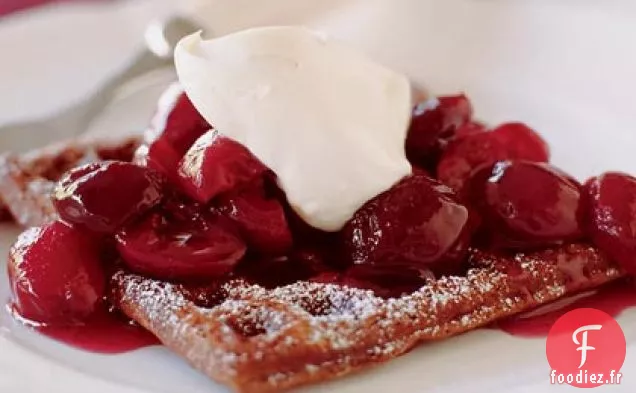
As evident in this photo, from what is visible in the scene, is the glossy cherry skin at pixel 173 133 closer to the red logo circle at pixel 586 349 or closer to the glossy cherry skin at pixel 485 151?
the glossy cherry skin at pixel 485 151

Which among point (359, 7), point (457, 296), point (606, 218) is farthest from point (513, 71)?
point (457, 296)

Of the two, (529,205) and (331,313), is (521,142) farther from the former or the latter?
(331,313)

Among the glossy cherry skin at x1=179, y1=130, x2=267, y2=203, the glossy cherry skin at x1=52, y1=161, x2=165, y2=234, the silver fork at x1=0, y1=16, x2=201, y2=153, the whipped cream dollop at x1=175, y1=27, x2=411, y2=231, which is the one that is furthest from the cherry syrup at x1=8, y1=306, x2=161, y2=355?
the silver fork at x1=0, y1=16, x2=201, y2=153

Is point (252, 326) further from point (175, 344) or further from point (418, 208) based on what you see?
point (418, 208)

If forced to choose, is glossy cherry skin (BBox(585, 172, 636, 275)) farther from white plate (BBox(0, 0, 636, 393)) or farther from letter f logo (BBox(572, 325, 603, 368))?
white plate (BBox(0, 0, 636, 393))

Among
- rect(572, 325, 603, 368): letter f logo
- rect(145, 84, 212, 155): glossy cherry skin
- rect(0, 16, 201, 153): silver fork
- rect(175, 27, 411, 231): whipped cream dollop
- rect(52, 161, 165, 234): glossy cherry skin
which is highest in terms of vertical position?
rect(175, 27, 411, 231): whipped cream dollop

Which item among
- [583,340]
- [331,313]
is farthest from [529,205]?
[331,313]
